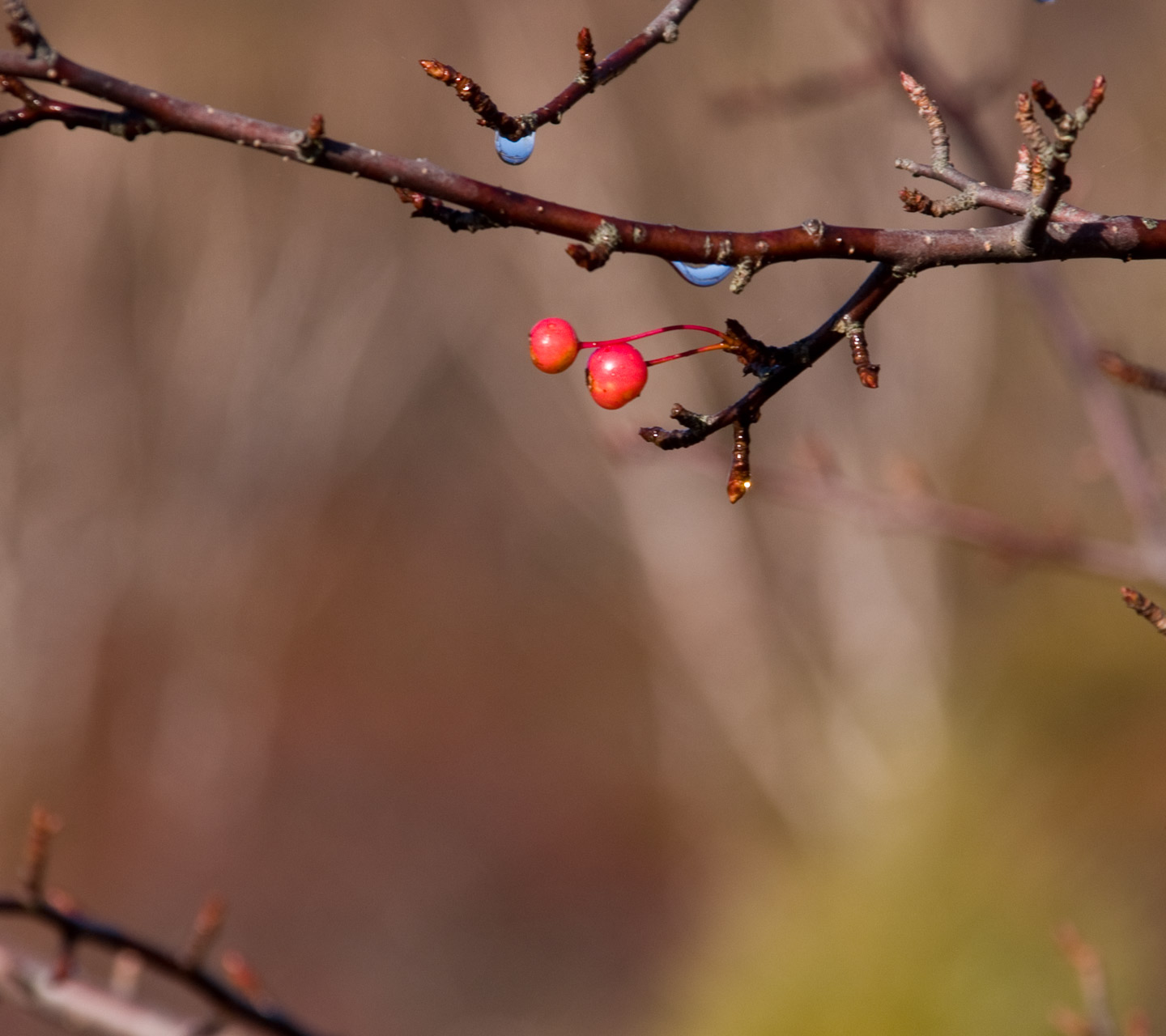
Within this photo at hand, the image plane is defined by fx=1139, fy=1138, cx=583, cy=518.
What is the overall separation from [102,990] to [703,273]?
1.59m

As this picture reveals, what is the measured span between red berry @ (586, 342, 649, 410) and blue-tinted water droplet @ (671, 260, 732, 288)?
97 millimetres

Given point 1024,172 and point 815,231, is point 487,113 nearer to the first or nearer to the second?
point 815,231

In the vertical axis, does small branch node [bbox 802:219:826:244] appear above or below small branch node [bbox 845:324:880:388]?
above

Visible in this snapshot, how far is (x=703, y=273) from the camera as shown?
3.70 ft

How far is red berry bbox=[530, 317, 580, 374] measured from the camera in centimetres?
119

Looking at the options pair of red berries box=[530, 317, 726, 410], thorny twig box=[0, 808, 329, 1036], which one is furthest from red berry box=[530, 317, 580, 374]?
thorny twig box=[0, 808, 329, 1036]

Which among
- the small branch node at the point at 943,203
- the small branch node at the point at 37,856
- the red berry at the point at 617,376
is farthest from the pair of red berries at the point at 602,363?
the small branch node at the point at 37,856

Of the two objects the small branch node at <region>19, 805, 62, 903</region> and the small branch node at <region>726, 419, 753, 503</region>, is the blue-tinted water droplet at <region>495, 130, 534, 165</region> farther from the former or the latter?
the small branch node at <region>19, 805, 62, 903</region>

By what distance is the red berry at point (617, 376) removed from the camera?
1187 mm

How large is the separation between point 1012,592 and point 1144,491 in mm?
6161

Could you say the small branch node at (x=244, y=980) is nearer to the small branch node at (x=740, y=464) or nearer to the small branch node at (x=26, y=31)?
the small branch node at (x=740, y=464)

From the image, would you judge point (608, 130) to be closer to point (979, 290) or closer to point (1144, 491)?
point (979, 290)

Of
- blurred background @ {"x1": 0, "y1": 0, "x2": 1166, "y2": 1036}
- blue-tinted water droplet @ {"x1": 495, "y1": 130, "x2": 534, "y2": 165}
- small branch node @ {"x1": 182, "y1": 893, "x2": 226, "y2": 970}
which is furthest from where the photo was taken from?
blurred background @ {"x1": 0, "y1": 0, "x2": 1166, "y2": 1036}

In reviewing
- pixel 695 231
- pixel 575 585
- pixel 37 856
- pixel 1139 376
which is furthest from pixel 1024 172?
pixel 575 585
